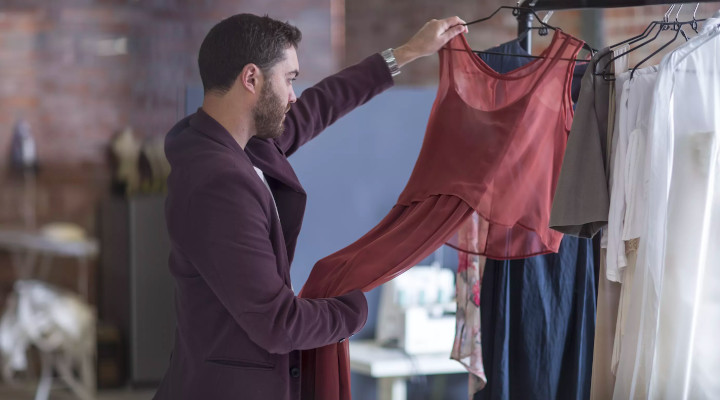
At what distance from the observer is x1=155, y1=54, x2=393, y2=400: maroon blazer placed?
4.25ft

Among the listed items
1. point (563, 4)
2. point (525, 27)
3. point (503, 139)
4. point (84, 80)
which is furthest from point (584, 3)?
point (84, 80)

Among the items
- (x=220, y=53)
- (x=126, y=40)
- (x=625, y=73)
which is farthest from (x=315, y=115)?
(x=126, y=40)

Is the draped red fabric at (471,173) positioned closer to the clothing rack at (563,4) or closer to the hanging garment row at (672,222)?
the clothing rack at (563,4)

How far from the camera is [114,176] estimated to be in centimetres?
243

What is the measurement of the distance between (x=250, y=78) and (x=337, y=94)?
14.0 inches

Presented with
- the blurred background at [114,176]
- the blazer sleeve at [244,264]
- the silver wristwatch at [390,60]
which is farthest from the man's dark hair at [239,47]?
the blurred background at [114,176]

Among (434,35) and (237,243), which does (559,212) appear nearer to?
(434,35)

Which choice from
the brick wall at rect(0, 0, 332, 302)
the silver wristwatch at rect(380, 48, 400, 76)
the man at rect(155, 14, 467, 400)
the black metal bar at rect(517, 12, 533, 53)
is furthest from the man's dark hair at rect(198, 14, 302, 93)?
the brick wall at rect(0, 0, 332, 302)

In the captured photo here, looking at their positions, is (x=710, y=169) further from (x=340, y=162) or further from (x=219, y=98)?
(x=340, y=162)

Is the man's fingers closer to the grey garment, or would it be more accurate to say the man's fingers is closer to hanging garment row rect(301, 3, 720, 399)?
hanging garment row rect(301, 3, 720, 399)

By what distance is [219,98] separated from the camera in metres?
1.43

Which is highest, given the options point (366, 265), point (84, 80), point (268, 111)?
point (84, 80)

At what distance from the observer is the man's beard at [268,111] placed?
1432 millimetres

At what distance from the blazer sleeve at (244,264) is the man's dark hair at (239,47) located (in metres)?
0.22
